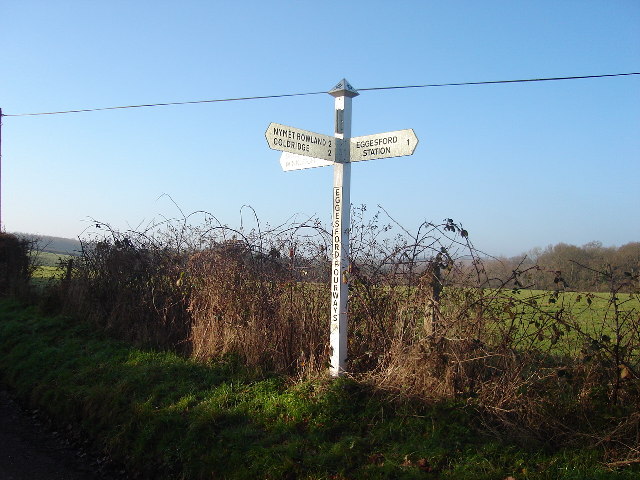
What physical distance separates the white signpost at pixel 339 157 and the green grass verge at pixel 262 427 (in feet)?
1.97

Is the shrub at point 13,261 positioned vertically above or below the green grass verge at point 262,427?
above

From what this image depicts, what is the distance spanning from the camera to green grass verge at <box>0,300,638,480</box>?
4707 millimetres

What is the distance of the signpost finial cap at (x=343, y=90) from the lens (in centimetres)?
639

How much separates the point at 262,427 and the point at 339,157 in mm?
3017

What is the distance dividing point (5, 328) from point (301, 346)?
682 cm

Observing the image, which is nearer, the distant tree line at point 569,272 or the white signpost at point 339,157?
the distant tree line at point 569,272

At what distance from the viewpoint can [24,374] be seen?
8.45m

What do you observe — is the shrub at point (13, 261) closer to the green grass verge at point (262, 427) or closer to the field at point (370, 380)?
the field at point (370, 380)

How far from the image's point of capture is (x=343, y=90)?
637 centimetres

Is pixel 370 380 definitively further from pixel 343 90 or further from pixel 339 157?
pixel 343 90

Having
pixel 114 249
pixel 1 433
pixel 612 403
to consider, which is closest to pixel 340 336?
pixel 612 403

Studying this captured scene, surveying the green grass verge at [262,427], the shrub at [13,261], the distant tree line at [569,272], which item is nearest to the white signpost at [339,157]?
the green grass verge at [262,427]

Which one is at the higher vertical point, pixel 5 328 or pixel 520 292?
pixel 520 292

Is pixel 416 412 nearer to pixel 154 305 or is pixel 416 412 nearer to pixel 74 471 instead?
pixel 74 471
